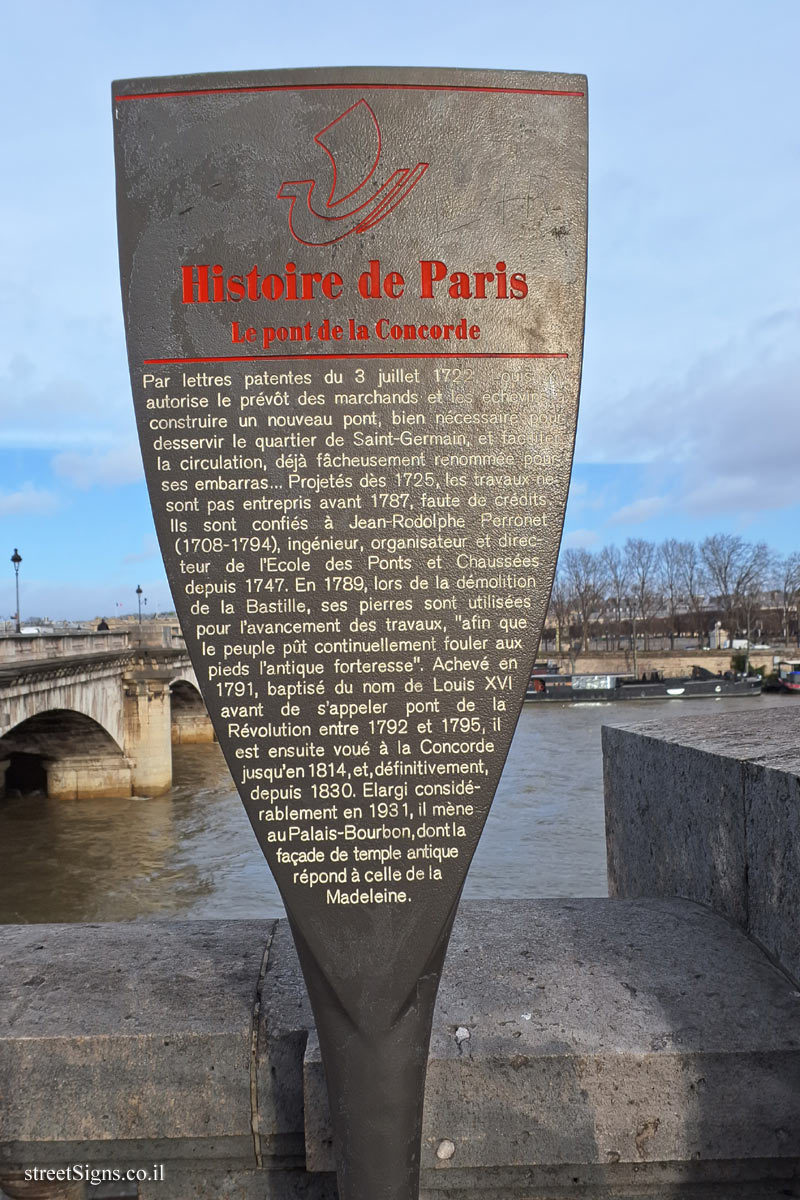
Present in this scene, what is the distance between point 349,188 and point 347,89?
22 centimetres

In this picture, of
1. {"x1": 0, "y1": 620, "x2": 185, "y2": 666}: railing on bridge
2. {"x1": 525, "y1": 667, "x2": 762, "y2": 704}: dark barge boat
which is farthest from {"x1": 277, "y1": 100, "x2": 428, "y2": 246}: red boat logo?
{"x1": 525, "y1": 667, "x2": 762, "y2": 704}: dark barge boat

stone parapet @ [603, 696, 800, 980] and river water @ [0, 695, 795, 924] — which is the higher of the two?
stone parapet @ [603, 696, 800, 980]

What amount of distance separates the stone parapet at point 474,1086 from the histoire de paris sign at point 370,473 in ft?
0.78

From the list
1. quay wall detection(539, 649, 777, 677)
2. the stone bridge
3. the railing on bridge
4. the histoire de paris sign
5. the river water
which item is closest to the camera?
the histoire de paris sign

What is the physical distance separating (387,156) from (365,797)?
1.40 meters

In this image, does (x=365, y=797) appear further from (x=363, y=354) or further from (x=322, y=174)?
(x=322, y=174)

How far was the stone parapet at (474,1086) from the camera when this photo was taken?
2158mm

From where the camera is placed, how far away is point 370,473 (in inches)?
81.4

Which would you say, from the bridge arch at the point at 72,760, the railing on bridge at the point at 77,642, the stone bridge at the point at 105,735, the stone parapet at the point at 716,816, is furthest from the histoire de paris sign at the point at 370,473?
the bridge arch at the point at 72,760

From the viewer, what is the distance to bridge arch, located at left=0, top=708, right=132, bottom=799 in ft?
97.3

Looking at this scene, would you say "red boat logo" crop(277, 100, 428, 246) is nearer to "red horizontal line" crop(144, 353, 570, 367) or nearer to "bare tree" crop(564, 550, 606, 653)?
"red horizontal line" crop(144, 353, 570, 367)

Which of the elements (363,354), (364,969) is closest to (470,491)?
(363,354)

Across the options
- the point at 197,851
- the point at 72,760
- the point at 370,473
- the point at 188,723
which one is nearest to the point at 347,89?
the point at 370,473

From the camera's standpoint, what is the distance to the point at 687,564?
3610 inches
